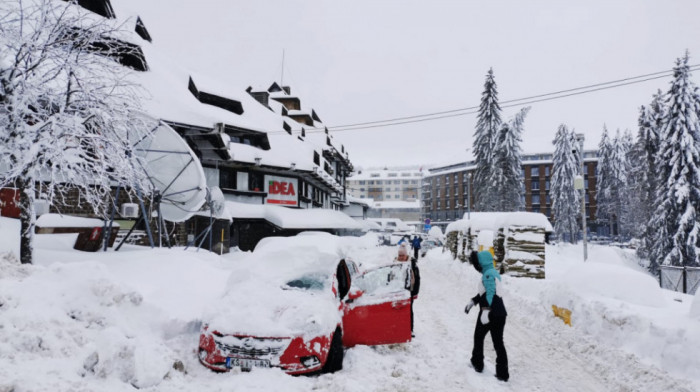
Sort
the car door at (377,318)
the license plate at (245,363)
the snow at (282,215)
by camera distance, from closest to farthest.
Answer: the license plate at (245,363)
the car door at (377,318)
the snow at (282,215)

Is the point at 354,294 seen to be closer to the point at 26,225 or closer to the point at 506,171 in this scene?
the point at 26,225

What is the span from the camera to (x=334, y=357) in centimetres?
520

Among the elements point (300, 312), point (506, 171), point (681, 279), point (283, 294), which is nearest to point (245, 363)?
point (300, 312)

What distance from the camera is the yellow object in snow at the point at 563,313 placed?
794 centimetres

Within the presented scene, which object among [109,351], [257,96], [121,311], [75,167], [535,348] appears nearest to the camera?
[109,351]

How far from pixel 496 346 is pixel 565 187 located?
197ft

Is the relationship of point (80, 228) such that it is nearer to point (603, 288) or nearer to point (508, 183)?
point (603, 288)

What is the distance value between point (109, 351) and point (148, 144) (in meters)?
10.1

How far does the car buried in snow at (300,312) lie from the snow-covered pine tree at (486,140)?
3671cm

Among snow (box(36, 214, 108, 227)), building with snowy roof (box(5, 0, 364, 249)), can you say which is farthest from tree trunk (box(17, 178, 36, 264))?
building with snowy roof (box(5, 0, 364, 249))

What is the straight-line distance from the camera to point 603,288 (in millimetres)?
7977

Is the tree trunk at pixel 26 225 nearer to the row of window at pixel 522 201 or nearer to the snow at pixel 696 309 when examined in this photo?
the snow at pixel 696 309

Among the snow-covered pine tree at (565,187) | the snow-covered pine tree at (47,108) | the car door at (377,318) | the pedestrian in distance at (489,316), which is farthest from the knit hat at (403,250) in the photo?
the snow-covered pine tree at (565,187)

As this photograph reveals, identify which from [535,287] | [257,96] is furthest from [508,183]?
[535,287]
